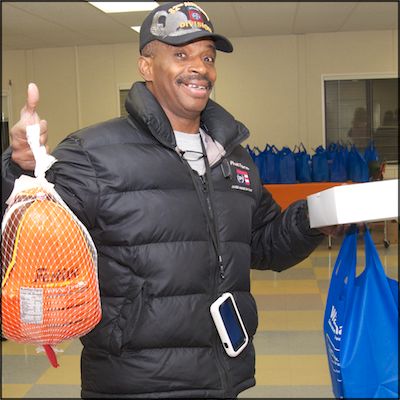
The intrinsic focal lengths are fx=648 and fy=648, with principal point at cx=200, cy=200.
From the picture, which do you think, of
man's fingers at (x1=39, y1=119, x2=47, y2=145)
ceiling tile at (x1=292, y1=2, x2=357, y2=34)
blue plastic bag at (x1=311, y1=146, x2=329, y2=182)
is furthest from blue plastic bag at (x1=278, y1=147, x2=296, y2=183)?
man's fingers at (x1=39, y1=119, x2=47, y2=145)

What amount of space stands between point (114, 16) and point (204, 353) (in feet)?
25.7

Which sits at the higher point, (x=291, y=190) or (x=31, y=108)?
(x=31, y=108)

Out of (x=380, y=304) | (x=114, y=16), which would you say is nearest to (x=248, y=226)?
(x=380, y=304)

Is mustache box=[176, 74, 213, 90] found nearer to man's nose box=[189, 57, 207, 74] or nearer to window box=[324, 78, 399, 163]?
man's nose box=[189, 57, 207, 74]

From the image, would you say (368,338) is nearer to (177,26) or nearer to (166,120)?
(166,120)

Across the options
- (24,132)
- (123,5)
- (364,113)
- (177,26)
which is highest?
(123,5)

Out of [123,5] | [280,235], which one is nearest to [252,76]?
[123,5]

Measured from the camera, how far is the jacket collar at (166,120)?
179 cm

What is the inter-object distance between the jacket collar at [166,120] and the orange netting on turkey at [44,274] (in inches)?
17.5

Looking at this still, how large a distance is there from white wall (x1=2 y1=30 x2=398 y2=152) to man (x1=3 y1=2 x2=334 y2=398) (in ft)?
32.2

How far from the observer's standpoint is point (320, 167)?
26.0 feet

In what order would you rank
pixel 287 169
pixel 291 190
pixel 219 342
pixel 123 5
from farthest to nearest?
1. pixel 123 5
2. pixel 287 169
3. pixel 291 190
4. pixel 219 342

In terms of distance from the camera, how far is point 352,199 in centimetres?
118

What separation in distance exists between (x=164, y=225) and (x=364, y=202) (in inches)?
27.4
